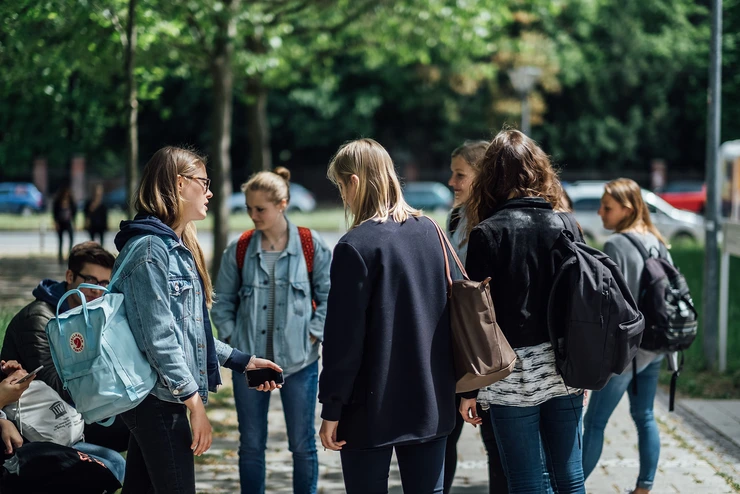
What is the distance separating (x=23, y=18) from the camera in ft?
20.9

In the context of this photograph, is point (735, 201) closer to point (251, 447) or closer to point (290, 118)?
point (251, 447)

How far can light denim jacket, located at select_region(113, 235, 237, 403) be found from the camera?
3010 mm

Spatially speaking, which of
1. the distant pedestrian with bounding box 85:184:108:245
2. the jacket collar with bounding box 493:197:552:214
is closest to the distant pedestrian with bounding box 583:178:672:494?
the jacket collar with bounding box 493:197:552:214

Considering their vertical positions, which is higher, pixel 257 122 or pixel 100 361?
pixel 257 122

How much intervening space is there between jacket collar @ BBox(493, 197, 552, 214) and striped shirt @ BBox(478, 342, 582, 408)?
0.52 m

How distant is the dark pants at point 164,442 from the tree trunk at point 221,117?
1020 centimetres

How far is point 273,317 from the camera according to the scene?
15.0ft

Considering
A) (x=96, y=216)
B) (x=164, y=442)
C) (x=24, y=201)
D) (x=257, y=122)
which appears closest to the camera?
(x=164, y=442)

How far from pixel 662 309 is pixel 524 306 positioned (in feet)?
4.92

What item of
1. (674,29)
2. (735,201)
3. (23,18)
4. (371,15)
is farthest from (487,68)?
(674,29)

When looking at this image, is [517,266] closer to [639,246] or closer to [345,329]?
[345,329]

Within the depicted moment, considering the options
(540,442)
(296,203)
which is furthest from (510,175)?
(296,203)

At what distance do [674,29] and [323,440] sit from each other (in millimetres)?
44609

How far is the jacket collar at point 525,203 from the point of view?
3.47 metres
